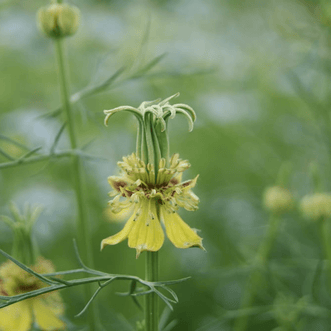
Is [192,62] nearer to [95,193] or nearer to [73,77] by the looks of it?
[73,77]

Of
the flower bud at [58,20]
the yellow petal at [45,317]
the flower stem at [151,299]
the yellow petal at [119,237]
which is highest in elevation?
the flower bud at [58,20]

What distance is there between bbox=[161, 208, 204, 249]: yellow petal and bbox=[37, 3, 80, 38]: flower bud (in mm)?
327

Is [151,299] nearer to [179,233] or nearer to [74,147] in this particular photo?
[179,233]

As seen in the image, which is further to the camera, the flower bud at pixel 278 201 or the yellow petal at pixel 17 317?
the flower bud at pixel 278 201

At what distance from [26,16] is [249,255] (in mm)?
1448

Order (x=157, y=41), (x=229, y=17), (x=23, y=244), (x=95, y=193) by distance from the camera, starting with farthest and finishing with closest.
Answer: (x=229, y=17)
(x=157, y=41)
(x=95, y=193)
(x=23, y=244)

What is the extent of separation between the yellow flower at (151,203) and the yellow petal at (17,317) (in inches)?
7.3

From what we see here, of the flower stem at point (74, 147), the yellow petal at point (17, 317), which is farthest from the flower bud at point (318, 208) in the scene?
the yellow petal at point (17, 317)

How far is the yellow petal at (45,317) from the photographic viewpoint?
20.4 inches

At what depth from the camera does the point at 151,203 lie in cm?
Answer: 45

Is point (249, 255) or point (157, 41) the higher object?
point (157, 41)

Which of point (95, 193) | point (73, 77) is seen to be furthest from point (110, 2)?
point (95, 193)

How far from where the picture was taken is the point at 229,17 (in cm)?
225

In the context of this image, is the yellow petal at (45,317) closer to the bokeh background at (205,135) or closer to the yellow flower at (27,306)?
the yellow flower at (27,306)
